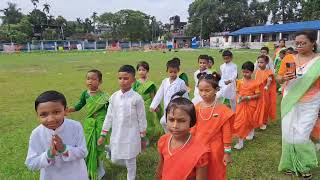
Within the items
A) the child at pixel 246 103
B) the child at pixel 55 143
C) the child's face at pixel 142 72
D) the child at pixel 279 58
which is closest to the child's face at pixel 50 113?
the child at pixel 55 143

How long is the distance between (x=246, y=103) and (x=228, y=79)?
1.23 meters

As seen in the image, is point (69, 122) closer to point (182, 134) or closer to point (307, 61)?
point (182, 134)

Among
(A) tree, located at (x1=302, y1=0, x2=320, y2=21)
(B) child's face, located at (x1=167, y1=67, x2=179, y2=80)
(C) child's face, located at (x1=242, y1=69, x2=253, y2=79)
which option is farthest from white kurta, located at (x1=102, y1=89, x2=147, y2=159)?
(A) tree, located at (x1=302, y1=0, x2=320, y2=21)

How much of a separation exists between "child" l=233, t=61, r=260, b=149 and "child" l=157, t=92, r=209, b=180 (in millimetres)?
3537

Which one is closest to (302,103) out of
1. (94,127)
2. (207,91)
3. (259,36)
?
(207,91)

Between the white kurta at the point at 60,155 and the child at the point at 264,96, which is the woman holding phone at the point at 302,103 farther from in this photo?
the white kurta at the point at 60,155

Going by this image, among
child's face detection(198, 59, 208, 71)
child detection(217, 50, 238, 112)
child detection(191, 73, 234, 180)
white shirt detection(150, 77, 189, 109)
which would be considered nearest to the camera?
child detection(191, 73, 234, 180)

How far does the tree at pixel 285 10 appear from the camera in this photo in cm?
7175

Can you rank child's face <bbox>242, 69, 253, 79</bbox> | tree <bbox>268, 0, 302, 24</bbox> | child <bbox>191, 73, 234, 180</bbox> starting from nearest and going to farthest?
child <bbox>191, 73, 234, 180</bbox> → child's face <bbox>242, 69, 253, 79</bbox> → tree <bbox>268, 0, 302, 24</bbox>

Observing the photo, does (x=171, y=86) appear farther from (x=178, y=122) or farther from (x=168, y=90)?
(x=178, y=122)

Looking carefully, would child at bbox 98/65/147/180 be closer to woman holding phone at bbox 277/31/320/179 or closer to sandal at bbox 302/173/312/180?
woman holding phone at bbox 277/31/320/179

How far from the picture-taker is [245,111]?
6.13 m

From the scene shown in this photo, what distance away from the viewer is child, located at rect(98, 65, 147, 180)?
4.33 meters

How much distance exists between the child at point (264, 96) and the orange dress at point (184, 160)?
3.99 m
